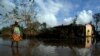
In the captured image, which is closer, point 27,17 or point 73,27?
point 27,17

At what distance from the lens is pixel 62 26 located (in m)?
39.8


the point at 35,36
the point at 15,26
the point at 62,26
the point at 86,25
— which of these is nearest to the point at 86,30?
the point at 86,25

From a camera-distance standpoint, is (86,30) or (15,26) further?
(86,30)

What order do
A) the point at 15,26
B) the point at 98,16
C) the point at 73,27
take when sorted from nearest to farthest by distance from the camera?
the point at 15,26 → the point at 73,27 → the point at 98,16

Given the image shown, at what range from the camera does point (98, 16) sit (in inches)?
1754

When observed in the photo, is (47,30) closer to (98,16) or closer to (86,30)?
(86,30)

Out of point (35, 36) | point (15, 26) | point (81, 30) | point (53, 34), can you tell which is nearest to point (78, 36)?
point (81, 30)

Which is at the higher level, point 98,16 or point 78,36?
point 98,16

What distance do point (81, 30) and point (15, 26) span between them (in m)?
24.3

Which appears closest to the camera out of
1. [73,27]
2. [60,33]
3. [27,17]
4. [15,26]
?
[15,26]

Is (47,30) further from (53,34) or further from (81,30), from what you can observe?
(81,30)

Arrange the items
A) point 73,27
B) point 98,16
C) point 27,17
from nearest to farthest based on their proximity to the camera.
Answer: point 27,17 → point 73,27 → point 98,16

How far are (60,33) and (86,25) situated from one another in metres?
4.26

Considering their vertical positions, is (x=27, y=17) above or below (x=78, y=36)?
above
